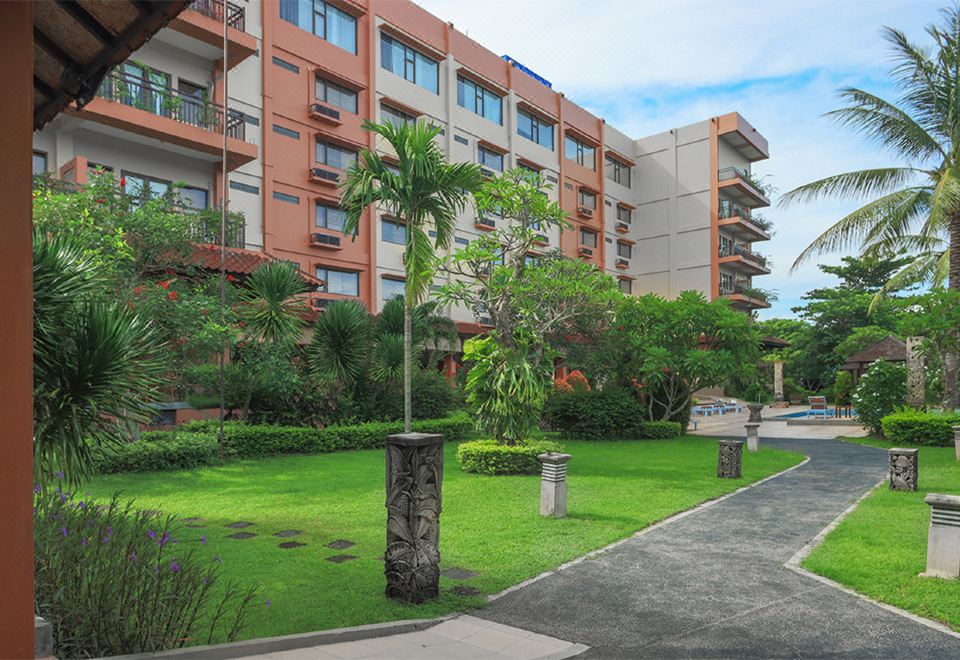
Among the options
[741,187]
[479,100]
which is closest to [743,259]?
[741,187]

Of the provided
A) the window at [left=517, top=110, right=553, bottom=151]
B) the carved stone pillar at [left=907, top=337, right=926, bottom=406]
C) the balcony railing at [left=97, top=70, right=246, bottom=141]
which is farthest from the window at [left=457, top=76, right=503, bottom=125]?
the carved stone pillar at [left=907, top=337, right=926, bottom=406]

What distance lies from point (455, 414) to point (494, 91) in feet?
71.5

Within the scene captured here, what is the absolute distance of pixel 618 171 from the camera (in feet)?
159

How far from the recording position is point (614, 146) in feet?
155

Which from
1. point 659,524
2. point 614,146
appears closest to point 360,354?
point 659,524

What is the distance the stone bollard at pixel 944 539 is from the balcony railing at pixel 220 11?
22.6 metres

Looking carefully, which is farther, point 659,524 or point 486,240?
point 486,240

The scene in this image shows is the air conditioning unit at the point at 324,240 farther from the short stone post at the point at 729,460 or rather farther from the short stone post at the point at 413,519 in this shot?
the short stone post at the point at 413,519

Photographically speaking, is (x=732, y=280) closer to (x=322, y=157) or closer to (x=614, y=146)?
(x=614, y=146)

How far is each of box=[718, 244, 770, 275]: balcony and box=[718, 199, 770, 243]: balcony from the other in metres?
1.17

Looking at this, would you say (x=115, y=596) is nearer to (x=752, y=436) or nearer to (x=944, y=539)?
(x=944, y=539)

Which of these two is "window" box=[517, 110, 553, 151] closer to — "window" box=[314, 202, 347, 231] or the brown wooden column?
"window" box=[314, 202, 347, 231]

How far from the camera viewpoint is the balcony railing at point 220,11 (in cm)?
2136

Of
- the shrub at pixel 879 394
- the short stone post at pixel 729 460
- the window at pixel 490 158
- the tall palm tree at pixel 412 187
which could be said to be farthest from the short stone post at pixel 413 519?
the window at pixel 490 158
